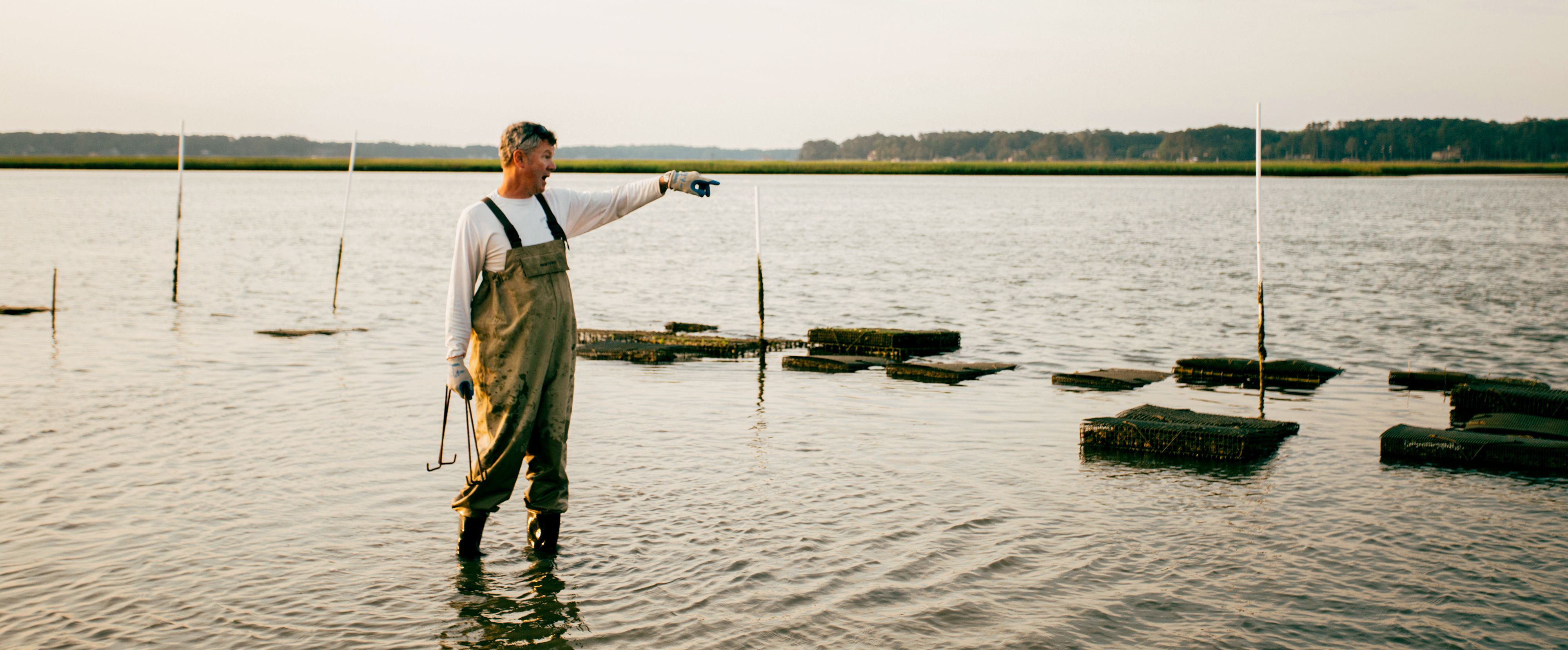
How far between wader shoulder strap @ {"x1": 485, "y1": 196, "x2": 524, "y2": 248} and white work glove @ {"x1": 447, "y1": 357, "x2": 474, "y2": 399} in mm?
607

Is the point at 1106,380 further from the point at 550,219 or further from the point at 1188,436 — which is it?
the point at 550,219

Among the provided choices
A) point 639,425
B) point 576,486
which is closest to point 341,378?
point 639,425

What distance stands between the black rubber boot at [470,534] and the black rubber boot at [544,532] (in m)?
0.25

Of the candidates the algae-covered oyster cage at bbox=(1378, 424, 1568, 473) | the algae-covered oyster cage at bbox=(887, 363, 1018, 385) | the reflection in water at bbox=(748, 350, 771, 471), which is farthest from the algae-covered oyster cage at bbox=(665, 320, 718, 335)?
the algae-covered oyster cage at bbox=(1378, 424, 1568, 473)

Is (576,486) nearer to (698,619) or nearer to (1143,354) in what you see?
(698,619)

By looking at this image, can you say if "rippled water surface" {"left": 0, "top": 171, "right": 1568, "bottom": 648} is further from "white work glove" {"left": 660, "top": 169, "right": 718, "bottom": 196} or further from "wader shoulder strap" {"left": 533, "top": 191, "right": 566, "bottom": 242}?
"white work glove" {"left": 660, "top": 169, "right": 718, "bottom": 196}

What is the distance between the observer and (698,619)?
205 inches

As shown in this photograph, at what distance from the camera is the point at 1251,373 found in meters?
13.5

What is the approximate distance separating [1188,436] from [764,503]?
365 centimetres

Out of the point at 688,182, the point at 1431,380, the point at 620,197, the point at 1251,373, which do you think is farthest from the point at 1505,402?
the point at 620,197

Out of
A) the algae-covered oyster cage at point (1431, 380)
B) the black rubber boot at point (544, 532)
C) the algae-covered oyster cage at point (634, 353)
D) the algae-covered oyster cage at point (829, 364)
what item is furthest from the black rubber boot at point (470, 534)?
the algae-covered oyster cage at point (1431, 380)

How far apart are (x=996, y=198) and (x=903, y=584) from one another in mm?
113383

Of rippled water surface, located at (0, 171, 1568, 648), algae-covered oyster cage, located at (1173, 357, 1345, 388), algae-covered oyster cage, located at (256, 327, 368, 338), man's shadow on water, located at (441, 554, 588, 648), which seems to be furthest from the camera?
algae-covered oyster cage, located at (256, 327, 368, 338)

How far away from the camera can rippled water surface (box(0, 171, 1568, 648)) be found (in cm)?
524
